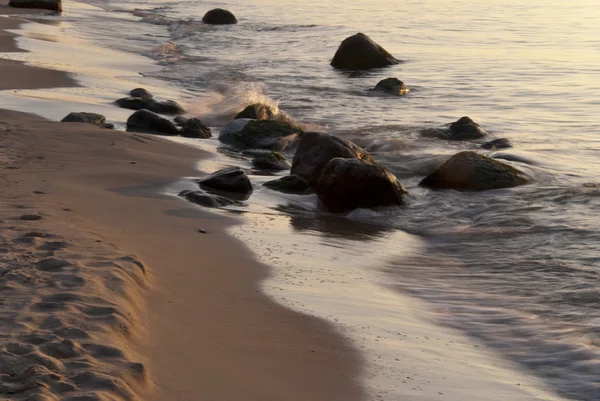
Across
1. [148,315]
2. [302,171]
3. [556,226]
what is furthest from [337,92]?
[148,315]

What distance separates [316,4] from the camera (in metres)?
35.9

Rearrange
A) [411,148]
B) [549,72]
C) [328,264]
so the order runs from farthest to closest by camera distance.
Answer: [549,72]
[411,148]
[328,264]

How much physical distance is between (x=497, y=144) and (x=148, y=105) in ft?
16.1

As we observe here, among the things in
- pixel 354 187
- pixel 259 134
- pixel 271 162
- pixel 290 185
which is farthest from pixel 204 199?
pixel 259 134

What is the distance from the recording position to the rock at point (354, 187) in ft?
26.5

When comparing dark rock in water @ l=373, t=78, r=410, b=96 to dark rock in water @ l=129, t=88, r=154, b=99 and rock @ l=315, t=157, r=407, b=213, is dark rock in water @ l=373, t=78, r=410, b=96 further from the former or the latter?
rock @ l=315, t=157, r=407, b=213

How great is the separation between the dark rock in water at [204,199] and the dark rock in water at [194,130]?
3480 millimetres

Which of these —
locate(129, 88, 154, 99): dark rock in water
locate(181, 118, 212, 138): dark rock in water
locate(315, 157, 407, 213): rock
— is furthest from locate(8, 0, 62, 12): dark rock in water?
locate(315, 157, 407, 213): rock

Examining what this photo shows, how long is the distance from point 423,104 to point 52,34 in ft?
33.6

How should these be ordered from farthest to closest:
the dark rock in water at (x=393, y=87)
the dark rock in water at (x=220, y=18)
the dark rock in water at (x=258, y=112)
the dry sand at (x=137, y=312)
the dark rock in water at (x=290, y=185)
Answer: the dark rock in water at (x=220, y=18)
the dark rock in water at (x=393, y=87)
the dark rock in water at (x=258, y=112)
the dark rock in water at (x=290, y=185)
the dry sand at (x=137, y=312)

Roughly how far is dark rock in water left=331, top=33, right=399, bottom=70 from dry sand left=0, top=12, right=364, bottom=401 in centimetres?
1295

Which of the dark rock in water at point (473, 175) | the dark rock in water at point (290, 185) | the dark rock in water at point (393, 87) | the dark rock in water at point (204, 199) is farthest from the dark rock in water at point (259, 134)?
the dark rock in water at point (393, 87)

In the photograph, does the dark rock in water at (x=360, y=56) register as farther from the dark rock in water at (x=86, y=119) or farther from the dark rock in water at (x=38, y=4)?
the dark rock in water at (x=38, y=4)

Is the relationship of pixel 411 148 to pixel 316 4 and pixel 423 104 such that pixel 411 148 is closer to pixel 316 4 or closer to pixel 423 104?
pixel 423 104
